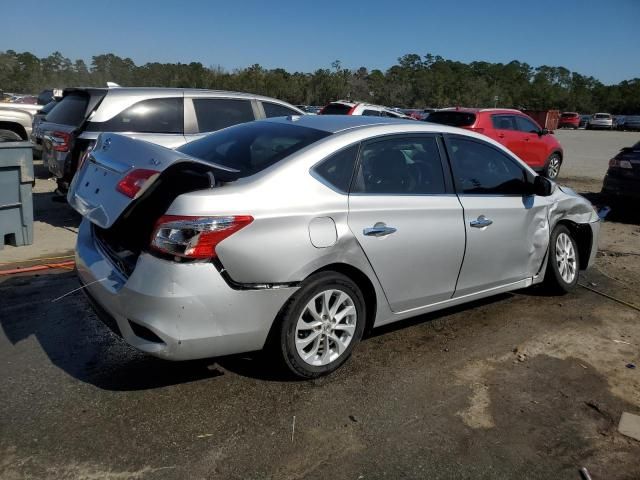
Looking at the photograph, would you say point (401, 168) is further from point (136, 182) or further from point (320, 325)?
point (136, 182)

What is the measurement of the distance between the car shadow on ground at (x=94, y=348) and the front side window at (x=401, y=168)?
1.19 m

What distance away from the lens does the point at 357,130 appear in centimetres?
369

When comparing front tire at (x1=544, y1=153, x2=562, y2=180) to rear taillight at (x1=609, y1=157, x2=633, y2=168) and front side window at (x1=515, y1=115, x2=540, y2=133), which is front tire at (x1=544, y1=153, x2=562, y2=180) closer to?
front side window at (x1=515, y1=115, x2=540, y2=133)

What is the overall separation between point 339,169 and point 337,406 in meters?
1.44

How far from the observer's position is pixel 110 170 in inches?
131

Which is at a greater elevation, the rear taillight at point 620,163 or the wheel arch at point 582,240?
the rear taillight at point 620,163

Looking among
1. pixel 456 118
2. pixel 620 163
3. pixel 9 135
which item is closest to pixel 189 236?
pixel 620 163

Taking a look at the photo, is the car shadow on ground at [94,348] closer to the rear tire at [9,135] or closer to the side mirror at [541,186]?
the side mirror at [541,186]

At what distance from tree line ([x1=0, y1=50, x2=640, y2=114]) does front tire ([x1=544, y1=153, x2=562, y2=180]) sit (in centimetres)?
5461

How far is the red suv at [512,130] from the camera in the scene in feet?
41.7

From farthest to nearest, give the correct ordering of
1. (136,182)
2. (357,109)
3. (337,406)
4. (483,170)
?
(357,109)
(483,170)
(337,406)
(136,182)

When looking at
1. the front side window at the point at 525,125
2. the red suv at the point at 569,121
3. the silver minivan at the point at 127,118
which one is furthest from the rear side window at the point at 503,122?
the red suv at the point at 569,121

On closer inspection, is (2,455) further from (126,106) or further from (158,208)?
(126,106)

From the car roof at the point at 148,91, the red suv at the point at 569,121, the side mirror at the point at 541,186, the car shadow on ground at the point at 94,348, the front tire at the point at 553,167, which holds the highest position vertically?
the red suv at the point at 569,121
